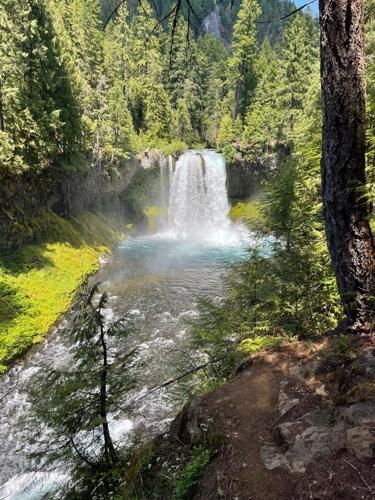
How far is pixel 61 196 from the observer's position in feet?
81.0

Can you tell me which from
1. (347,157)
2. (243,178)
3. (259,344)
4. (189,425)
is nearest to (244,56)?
(243,178)

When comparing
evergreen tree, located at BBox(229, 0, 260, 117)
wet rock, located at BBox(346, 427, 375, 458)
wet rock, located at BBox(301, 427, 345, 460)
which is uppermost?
evergreen tree, located at BBox(229, 0, 260, 117)

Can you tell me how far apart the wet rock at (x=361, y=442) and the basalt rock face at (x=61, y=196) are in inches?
712

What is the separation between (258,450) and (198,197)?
3263 centimetres

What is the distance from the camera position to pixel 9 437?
9.16 m

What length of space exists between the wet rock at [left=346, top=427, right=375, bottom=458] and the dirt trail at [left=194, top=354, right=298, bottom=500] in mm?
574

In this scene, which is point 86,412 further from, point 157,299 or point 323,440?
point 157,299

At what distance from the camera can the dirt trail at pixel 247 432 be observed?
3.26m

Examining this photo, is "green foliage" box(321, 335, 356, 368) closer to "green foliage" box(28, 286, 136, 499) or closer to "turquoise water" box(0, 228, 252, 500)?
"turquoise water" box(0, 228, 252, 500)

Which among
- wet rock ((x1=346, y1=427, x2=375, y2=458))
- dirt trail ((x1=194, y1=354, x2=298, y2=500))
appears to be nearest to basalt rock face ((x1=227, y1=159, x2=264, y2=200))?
dirt trail ((x1=194, y1=354, x2=298, y2=500))

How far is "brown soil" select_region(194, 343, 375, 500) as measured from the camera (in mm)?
2955

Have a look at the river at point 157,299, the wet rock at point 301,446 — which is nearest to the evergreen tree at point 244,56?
the river at point 157,299

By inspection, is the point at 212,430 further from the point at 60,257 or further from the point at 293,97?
the point at 293,97

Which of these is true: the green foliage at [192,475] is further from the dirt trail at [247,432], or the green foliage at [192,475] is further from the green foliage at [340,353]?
the green foliage at [340,353]
